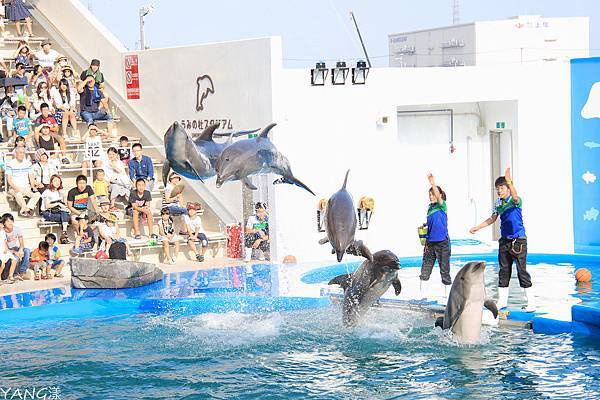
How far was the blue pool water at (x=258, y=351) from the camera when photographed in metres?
8.73

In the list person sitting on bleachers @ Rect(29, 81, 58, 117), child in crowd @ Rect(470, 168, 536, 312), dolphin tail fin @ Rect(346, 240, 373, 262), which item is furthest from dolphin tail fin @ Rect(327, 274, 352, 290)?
person sitting on bleachers @ Rect(29, 81, 58, 117)

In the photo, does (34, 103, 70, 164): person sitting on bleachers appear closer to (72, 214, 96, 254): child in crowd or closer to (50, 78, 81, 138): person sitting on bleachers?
(50, 78, 81, 138): person sitting on bleachers

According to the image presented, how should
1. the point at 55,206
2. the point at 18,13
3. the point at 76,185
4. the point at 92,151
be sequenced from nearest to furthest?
the point at 55,206 → the point at 76,185 → the point at 92,151 → the point at 18,13

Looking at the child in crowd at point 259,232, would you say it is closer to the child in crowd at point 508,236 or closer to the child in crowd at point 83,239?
the child in crowd at point 83,239

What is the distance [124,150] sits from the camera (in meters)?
16.3

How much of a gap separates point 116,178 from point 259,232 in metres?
2.35

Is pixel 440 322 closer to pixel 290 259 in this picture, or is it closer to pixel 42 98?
pixel 290 259

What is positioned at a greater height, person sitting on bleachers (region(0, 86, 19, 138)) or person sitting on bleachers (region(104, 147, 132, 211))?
person sitting on bleachers (region(0, 86, 19, 138))

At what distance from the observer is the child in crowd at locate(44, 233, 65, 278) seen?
13.7 meters

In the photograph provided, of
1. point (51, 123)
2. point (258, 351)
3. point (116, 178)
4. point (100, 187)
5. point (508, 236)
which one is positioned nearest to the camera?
point (258, 351)

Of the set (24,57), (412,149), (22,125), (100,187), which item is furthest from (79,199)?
(412,149)

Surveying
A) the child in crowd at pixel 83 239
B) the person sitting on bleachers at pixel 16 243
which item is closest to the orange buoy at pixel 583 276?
the child in crowd at pixel 83 239

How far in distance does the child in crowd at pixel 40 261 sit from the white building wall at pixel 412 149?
3.34 metres

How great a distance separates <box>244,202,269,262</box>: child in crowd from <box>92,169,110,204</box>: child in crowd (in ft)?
7.11
